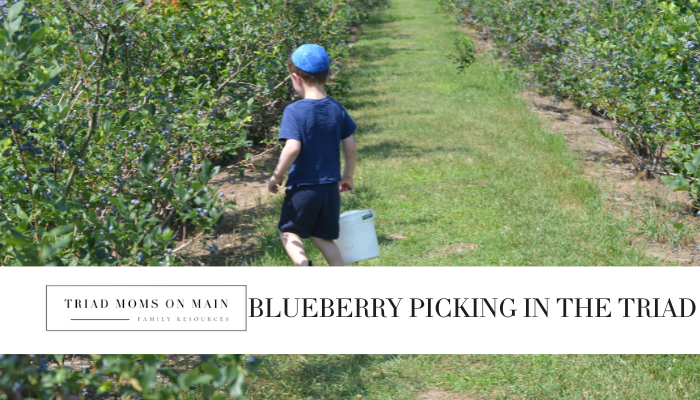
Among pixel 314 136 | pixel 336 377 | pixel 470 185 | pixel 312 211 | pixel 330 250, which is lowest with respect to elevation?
pixel 336 377

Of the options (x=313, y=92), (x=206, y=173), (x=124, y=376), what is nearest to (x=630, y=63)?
(x=313, y=92)

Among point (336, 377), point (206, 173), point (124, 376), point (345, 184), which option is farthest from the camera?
point (345, 184)

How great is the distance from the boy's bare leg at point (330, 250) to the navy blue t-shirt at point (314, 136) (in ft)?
1.21

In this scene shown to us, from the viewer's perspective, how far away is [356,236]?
3.73 metres

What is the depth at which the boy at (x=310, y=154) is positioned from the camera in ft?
11.1

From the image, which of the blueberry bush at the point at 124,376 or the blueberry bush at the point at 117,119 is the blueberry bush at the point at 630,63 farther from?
the blueberry bush at the point at 117,119

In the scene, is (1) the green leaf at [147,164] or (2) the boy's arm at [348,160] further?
(2) the boy's arm at [348,160]

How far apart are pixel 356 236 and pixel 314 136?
0.67 metres

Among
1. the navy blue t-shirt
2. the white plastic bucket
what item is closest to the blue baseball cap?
the navy blue t-shirt

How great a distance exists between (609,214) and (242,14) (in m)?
3.67

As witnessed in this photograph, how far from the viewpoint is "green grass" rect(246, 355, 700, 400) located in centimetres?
304

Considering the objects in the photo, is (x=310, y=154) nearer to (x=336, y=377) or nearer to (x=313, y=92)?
(x=313, y=92)

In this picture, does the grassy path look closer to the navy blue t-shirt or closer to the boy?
the boy

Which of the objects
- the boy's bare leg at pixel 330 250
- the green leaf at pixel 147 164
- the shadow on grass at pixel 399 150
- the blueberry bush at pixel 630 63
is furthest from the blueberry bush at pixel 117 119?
the blueberry bush at pixel 630 63
